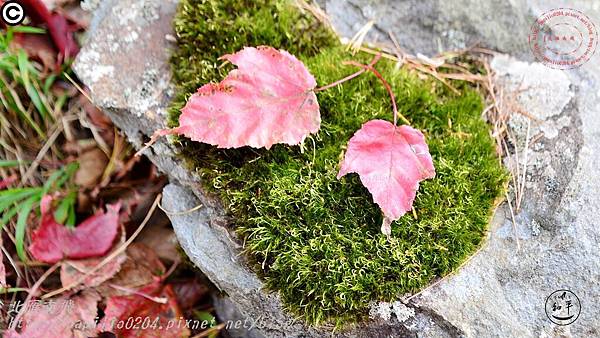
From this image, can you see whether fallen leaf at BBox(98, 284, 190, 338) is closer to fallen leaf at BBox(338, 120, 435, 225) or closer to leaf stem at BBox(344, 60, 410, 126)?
fallen leaf at BBox(338, 120, 435, 225)

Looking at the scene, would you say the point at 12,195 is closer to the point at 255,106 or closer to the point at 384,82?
the point at 255,106

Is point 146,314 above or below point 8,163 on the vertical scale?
below

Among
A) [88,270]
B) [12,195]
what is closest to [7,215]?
[12,195]

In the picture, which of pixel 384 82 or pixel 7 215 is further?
pixel 7 215

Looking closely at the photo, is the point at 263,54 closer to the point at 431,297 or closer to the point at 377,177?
the point at 377,177

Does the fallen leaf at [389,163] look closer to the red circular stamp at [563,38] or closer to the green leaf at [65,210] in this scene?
the red circular stamp at [563,38]
